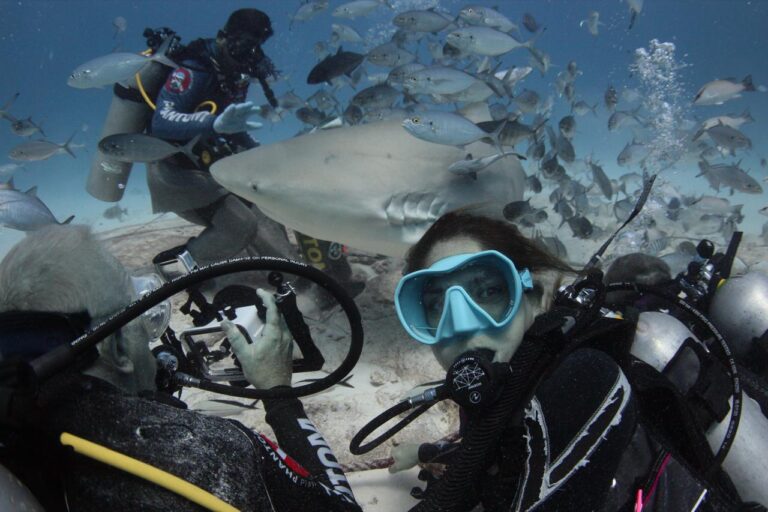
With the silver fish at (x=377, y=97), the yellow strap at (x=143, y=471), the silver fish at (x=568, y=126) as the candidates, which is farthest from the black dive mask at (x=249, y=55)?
the silver fish at (x=568, y=126)

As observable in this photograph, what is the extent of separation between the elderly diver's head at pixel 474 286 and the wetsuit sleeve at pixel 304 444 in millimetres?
522

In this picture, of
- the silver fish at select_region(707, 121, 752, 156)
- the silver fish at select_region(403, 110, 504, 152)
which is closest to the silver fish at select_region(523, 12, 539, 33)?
the silver fish at select_region(707, 121, 752, 156)

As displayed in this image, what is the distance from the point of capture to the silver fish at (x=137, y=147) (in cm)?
416

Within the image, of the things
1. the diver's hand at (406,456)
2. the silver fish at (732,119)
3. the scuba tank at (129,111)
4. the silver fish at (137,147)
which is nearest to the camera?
the diver's hand at (406,456)

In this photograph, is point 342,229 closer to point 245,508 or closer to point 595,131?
point 245,508

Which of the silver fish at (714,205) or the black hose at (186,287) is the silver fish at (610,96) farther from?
the black hose at (186,287)

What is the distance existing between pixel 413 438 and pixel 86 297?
218 centimetres

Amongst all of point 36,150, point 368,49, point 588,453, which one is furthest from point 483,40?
point 368,49

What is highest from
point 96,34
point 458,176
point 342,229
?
point 458,176

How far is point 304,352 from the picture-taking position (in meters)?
1.64

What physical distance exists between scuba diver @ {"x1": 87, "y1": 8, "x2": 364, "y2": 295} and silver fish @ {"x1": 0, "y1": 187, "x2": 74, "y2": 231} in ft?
3.72

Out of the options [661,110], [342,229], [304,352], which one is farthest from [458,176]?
[661,110]

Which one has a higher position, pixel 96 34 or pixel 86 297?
pixel 86 297

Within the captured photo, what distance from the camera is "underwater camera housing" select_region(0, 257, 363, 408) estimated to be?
854 millimetres
